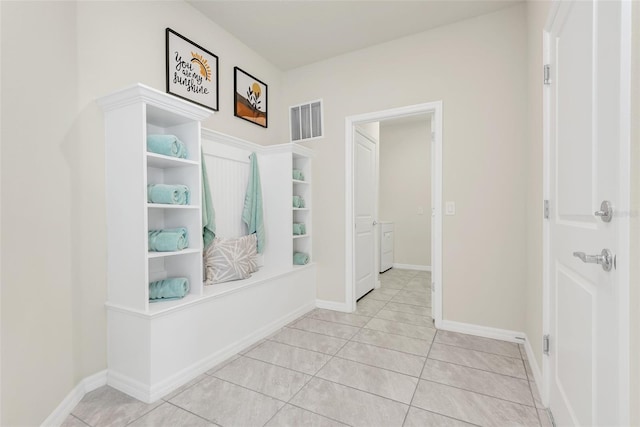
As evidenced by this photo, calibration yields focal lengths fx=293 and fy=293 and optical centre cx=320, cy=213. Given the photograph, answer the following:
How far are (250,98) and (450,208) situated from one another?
2283 millimetres

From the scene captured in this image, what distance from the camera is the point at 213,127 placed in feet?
8.74

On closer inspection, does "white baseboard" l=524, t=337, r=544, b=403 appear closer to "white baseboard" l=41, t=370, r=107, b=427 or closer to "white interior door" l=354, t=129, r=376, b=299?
"white interior door" l=354, t=129, r=376, b=299

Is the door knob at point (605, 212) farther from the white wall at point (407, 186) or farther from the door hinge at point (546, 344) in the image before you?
the white wall at point (407, 186)

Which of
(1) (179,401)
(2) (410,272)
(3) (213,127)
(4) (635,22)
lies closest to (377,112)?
(3) (213,127)

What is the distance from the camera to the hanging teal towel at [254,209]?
288 cm

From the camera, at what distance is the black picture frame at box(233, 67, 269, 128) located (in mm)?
2914

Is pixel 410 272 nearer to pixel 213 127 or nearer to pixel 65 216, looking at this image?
pixel 213 127

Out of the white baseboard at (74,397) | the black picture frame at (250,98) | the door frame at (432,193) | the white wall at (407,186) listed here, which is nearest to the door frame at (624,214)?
the door frame at (432,193)

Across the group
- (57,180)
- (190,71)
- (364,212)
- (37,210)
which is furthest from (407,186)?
→ (37,210)

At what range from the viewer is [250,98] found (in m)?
3.08

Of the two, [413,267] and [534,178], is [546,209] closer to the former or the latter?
[534,178]

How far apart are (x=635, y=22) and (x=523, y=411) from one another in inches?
68.4

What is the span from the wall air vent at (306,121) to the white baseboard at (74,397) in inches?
107

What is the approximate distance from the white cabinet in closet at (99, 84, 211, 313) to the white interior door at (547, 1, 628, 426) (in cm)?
199
